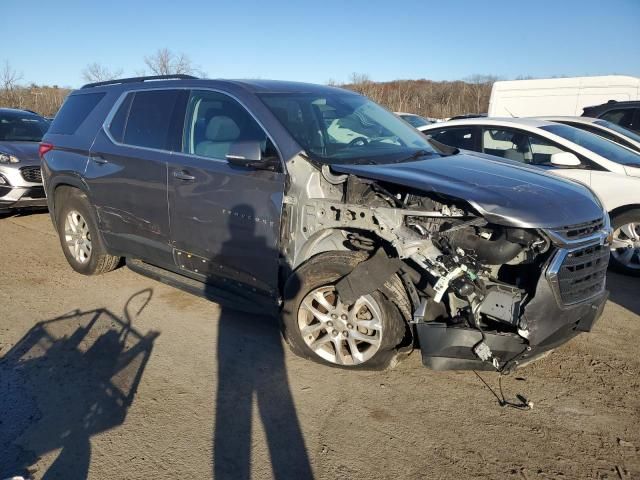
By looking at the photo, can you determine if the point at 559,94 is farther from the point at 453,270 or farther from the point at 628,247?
the point at 453,270

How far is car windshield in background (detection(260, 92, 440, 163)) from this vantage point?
151 inches

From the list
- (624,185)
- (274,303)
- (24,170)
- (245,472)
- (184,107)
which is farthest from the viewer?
(24,170)

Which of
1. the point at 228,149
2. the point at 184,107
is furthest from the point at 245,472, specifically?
the point at 184,107

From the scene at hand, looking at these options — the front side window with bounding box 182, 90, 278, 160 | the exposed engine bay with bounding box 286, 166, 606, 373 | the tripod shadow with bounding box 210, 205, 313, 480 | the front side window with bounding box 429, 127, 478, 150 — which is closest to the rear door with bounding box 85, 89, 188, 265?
the front side window with bounding box 182, 90, 278, 160

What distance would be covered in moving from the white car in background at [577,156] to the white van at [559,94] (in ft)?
24.8

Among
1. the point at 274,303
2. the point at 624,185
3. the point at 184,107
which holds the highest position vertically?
the point at 184,107

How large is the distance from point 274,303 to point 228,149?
1201 mm

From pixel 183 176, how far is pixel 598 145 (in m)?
5.15

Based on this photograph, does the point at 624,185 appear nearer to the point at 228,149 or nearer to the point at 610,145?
the point at 610,145

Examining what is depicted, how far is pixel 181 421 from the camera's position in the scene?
3.09 metres

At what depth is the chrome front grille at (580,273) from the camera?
10.2 feet

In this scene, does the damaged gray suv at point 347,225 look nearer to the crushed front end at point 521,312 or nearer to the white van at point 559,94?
the crushed front end at point 521,312

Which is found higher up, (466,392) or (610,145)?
(610,145)

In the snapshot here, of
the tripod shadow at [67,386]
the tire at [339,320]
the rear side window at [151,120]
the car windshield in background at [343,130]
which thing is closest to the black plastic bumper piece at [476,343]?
the tire at [339,320]
